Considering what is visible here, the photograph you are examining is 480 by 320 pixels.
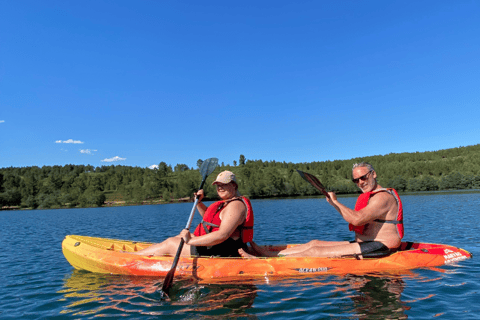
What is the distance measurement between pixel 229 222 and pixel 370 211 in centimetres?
294

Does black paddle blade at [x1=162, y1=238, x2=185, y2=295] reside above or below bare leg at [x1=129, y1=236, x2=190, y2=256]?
below

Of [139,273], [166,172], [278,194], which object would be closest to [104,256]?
[139,273]

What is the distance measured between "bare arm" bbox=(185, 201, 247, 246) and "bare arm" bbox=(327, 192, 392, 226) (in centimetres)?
197

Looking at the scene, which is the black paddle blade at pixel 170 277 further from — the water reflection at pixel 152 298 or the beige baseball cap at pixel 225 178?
the beige baseball cap at pixel 225 178

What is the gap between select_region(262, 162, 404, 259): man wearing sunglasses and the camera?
663 centimetres

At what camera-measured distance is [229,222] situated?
21.2ft

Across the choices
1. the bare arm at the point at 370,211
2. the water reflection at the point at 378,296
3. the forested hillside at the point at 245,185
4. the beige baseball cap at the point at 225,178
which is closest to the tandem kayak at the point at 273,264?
the water reflection at the point at 378,296

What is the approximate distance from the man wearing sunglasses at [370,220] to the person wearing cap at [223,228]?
Result: 5.64 ft

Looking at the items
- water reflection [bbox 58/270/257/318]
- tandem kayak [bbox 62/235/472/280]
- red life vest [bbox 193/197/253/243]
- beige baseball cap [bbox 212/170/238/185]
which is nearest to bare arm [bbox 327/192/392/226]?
tandem kayak [bbox 62/235/472/280]

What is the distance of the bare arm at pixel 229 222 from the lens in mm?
6492

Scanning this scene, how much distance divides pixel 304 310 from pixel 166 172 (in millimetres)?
187416

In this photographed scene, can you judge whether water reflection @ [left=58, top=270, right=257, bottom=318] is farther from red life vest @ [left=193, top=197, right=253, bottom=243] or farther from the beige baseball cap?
the beige baseball cap

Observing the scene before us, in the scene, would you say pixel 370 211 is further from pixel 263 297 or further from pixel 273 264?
pixel 263 297

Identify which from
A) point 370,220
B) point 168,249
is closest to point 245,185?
point 168,249
